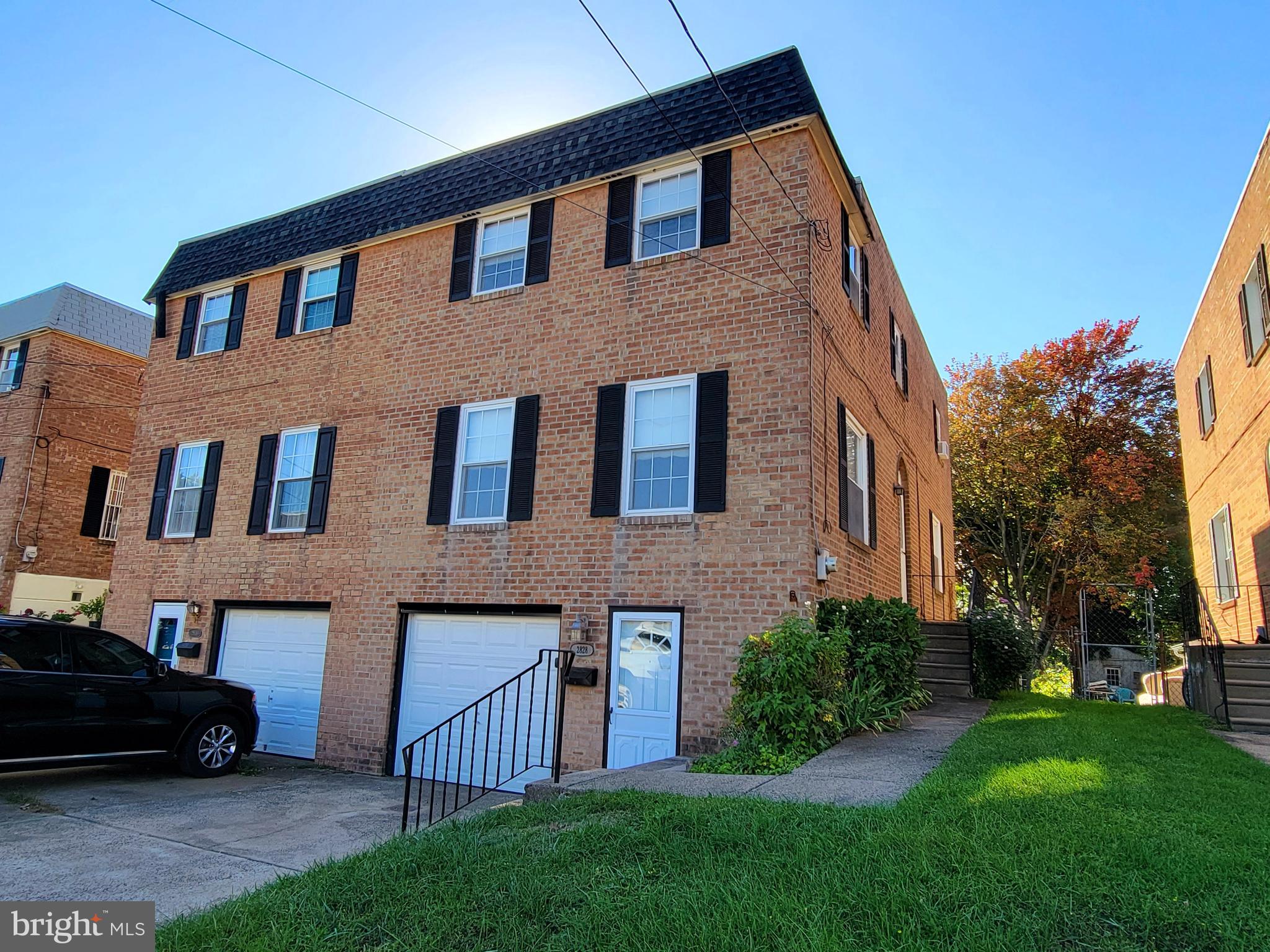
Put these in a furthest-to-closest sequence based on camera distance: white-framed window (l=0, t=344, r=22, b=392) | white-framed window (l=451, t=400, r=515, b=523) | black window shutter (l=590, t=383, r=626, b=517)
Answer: white-framed window (l=0, t=344, r=22, b=392)
white-framed window (l=451, t=400, r=515, b=523)
black window shutter (l=590, t=383, r=626, b=517)

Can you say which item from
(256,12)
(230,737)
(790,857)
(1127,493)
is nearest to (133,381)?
(230,737)

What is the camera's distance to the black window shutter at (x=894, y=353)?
45.5 ft

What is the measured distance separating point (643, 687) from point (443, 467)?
4.03m

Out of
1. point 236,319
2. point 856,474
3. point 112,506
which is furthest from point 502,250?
point 112,506

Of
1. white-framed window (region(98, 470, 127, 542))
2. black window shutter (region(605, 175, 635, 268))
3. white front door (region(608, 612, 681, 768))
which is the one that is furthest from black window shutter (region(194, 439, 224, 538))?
white-framed window (region(98, 470, 127, 542))

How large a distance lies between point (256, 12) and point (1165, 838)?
28.9 feet

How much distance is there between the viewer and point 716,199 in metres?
9.89

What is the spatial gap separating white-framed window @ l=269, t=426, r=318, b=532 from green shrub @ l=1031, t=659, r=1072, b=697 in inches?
528

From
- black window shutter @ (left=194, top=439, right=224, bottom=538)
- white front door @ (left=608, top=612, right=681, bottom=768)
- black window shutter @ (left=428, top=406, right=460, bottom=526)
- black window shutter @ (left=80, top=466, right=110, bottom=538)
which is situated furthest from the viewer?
black window shutter @ (left=80, top=466, right=110, bottom=538)

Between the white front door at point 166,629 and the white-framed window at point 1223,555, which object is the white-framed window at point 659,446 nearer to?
the white front door at point 166,629

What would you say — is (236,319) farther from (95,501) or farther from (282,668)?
(95,501)

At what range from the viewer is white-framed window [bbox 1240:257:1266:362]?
11.1 m

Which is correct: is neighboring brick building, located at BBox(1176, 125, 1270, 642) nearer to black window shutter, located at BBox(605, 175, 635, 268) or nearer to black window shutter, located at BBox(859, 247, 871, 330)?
black window shutter, located at BBox(859, 247, 871, 330)

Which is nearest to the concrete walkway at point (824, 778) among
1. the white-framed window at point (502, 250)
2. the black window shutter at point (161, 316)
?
the white-framed window at point (502, 250)
